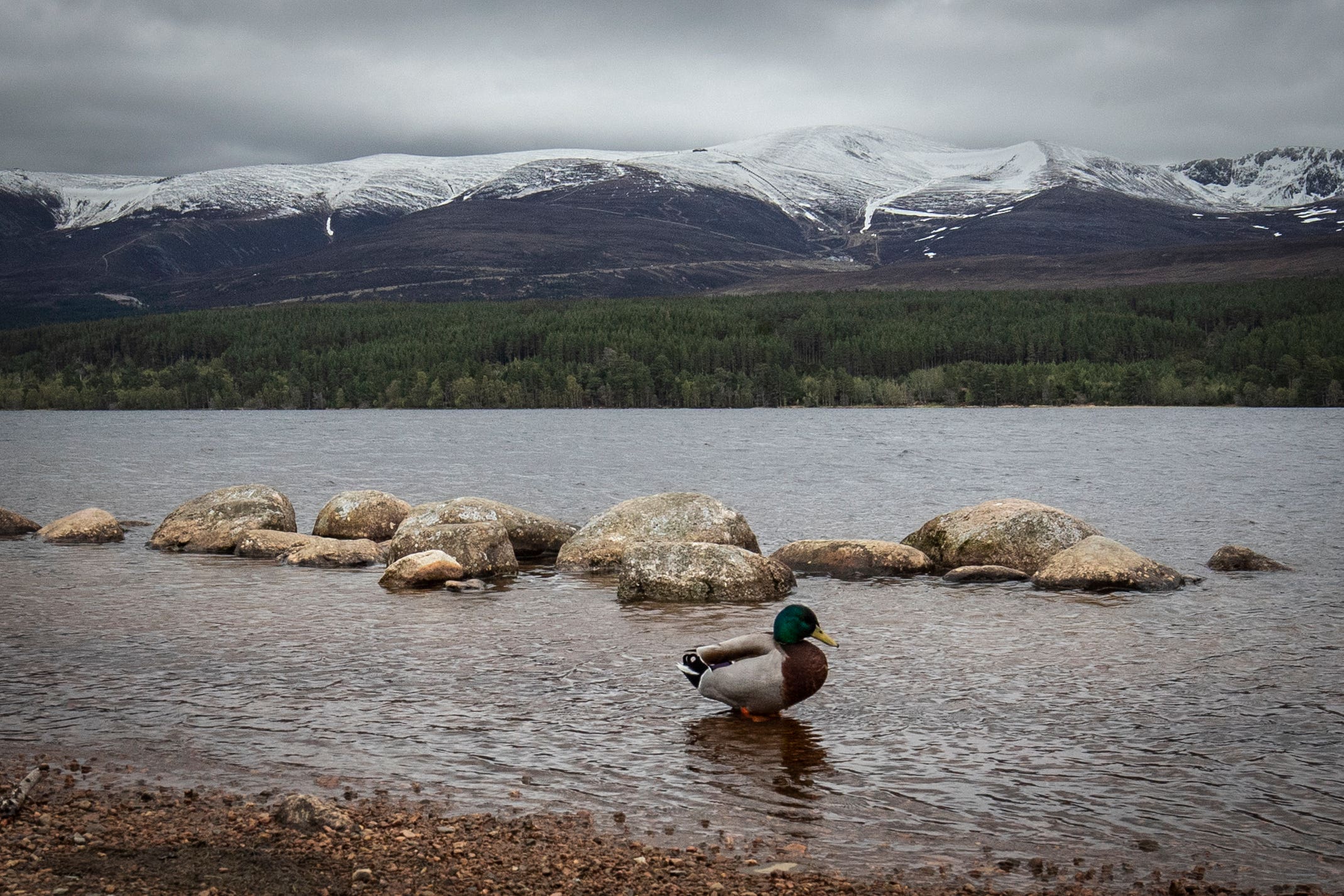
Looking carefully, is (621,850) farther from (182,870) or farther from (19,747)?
(19,747)

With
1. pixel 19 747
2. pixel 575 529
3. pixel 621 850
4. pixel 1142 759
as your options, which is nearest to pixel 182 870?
pixel 621 850

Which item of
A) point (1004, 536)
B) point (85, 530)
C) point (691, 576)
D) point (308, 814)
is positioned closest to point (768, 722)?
point (308, 814)

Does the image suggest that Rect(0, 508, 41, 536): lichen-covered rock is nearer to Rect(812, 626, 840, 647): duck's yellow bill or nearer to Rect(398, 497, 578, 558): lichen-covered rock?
Rect(398, 497, 578, 558): lichen-covered rock

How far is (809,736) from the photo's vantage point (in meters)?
12.5

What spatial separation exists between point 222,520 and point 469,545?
8572 mm

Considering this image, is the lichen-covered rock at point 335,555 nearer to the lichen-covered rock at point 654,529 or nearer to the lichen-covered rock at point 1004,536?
the lichen-covered rock at point 654,529

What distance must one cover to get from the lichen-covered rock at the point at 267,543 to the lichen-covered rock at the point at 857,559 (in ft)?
37.1

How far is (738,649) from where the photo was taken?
43.6 feet

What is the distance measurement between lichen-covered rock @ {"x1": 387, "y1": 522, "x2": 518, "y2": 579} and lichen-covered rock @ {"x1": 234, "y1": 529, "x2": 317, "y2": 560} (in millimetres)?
3103

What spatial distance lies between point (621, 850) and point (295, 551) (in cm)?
1939

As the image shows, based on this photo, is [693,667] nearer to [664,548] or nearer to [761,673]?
[761,673]

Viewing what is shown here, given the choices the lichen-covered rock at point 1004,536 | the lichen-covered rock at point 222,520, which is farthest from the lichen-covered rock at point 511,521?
the lichen-covered rock at point 1004,536

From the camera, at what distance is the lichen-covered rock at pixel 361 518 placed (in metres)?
30.7

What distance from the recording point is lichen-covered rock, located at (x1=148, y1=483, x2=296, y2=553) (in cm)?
2848
